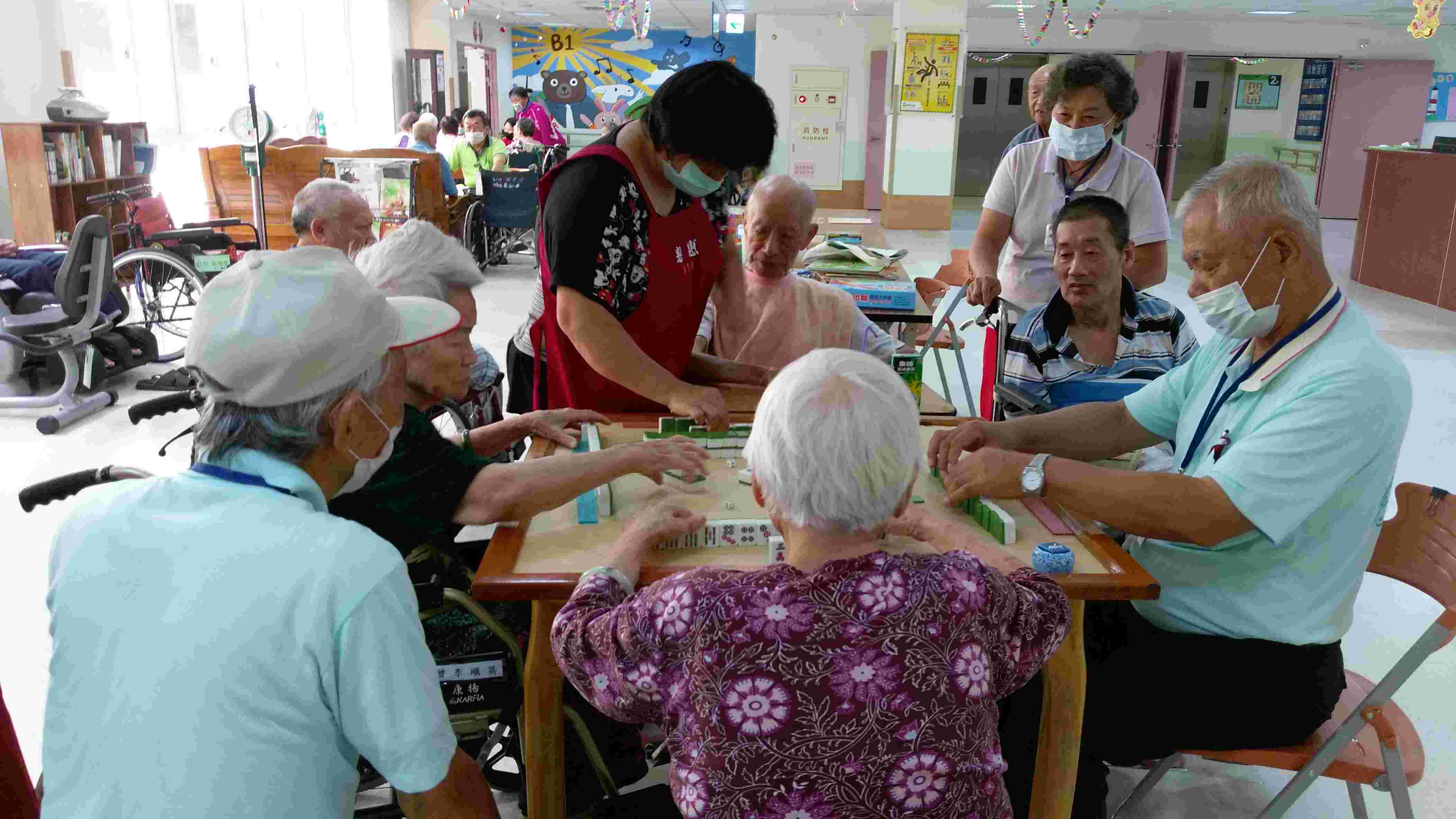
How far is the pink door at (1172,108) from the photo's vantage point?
16.3 m

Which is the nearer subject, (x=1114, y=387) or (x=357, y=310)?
(x=357, y=310)

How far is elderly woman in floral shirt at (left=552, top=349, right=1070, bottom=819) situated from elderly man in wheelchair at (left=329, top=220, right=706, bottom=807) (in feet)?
1.90

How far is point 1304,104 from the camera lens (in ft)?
56.6

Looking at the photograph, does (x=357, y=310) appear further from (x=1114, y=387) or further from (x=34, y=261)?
(x=34, y=261)

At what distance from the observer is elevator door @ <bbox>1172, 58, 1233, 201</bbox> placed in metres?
19.2

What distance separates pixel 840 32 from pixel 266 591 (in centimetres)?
1605

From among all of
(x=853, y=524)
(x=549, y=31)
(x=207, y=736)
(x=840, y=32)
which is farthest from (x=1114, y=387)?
(x=549, y=31)

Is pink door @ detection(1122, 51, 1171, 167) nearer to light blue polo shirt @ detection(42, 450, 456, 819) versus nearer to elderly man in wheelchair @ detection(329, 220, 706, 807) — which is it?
elderly man in wheelchair @ detection(329, 220, 706, 807)

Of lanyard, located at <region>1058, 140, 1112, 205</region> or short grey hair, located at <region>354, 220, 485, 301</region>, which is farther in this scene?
lanyard, located at <region>1058, 140, 1112, 205</region>

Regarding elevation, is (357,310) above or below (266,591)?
above

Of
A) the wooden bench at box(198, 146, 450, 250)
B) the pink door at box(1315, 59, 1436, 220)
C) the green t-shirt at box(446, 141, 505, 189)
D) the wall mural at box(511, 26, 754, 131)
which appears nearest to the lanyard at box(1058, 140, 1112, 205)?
the wooden bench at box(198, 146, 450, 250)

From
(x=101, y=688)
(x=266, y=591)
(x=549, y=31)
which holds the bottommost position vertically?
(x=101, y=688)

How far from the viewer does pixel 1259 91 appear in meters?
18.0

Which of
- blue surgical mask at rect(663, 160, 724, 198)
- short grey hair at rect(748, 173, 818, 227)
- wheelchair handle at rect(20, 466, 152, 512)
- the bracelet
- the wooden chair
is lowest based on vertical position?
the wooden chair
